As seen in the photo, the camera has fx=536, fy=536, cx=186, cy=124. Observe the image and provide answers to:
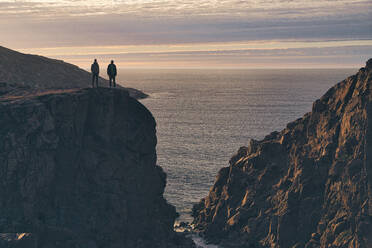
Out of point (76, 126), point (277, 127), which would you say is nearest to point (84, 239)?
point (76, 126)

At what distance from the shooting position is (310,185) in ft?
222

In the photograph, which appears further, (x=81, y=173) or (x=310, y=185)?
(x=310, y=185)

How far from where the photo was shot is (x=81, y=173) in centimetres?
6475

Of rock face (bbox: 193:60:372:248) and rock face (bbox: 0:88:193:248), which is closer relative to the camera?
rock face (bbox: 0:88:193:248)

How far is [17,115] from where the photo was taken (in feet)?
204

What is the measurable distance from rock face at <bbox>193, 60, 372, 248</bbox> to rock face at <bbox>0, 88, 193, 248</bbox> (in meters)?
9.61

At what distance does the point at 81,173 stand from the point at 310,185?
2849 centimetres

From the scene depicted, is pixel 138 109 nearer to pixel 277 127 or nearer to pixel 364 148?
pixel 364 148

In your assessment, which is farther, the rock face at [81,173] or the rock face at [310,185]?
the rock face at [310,185]

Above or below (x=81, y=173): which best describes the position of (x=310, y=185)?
below

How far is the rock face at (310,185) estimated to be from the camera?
208 ft

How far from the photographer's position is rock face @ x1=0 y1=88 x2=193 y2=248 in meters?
60.1

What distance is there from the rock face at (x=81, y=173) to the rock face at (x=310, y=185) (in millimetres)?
9608

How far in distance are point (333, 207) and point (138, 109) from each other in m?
26.8
